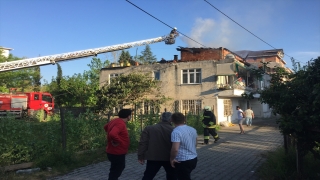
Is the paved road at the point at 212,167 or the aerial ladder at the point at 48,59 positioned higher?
the aerial ladder at the point at 48,59

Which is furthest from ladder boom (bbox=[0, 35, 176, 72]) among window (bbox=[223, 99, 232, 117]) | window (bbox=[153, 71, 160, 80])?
window (bbox=[223, 99, 232, 117])

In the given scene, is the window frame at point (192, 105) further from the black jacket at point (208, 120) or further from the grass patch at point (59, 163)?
the grass patch at point (59, 163)

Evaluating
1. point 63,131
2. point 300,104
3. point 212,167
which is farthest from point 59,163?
point 300,104

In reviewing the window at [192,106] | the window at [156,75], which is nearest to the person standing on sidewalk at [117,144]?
the window at [192,106]

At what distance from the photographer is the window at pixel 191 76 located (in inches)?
1064

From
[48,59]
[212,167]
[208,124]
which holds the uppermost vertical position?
[48,59]

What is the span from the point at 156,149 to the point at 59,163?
389 cm

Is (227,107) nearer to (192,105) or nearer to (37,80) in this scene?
(192,105)

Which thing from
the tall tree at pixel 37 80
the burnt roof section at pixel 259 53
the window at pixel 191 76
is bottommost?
the window at pixel 191 76

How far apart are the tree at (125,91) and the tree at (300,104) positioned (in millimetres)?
19812

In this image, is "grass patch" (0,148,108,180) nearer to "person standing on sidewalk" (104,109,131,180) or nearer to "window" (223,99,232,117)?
"person standing on sidewalk" (104,109,131,180)

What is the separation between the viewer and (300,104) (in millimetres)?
5668

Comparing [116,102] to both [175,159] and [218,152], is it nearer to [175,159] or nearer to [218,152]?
[218,152]

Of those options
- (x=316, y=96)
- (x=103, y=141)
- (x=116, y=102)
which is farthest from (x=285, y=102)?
(x=116, y=102)
